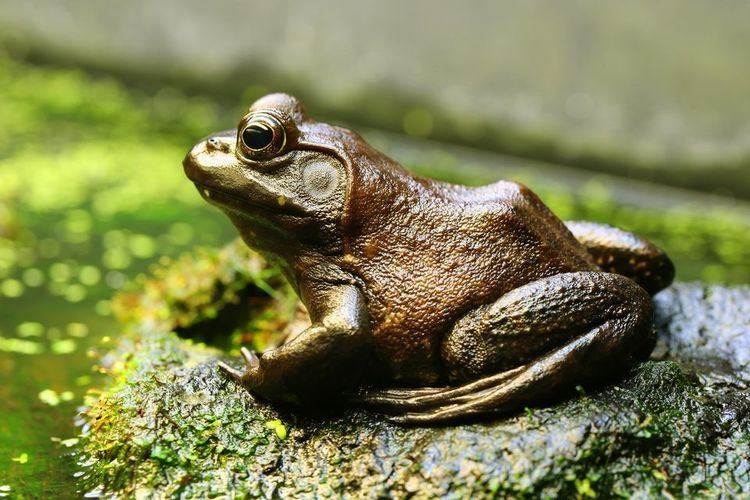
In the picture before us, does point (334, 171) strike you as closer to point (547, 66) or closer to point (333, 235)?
point (333, 235)

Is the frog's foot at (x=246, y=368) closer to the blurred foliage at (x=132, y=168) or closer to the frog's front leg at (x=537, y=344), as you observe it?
the frog's front leg at (x=537, y=344)

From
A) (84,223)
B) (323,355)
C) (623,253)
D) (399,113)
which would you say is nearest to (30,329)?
(84,223)

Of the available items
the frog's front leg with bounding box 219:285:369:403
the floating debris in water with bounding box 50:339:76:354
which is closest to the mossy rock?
the frog's front leg with bounding box 219:285:369:403

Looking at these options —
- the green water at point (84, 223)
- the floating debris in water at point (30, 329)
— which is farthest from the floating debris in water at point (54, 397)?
the floating debris in water at point (30, 329)

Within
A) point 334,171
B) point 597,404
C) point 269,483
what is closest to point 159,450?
point 269,483

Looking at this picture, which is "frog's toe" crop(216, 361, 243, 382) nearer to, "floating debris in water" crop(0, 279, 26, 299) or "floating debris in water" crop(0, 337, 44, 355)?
"floating debris in water" crop(0, 337, 44, 355)

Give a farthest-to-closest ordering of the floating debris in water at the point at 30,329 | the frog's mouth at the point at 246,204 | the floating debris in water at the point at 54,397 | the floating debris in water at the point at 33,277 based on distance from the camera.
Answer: the floating debris in water at the point at 33,277 < the floating debris in water at the point at 30,329 < the floating debris in water at the point at 54,397 < the frog's mouth at the point at 246,204

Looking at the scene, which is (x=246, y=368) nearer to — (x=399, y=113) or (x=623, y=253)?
(x=623, y=253)
